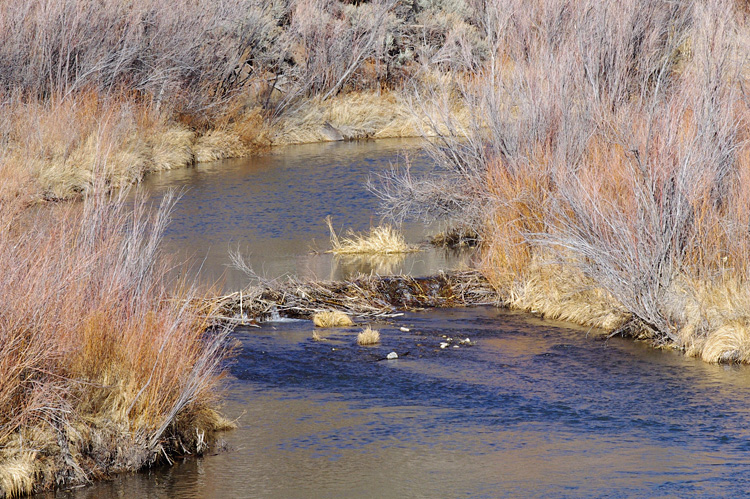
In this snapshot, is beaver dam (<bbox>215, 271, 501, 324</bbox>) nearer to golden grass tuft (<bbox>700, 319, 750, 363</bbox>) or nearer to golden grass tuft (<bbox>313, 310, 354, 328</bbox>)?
golden grass tuft (<bbox>313, 310, 354, 328</bbox>)

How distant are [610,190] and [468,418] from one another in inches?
145

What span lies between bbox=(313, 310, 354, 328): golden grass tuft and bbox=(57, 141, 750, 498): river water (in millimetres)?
130

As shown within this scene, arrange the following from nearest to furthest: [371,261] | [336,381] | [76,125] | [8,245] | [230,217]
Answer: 1. [8,245]
2. [336,381]
3. [371,261]
4. [230,217]
5. [76,125]

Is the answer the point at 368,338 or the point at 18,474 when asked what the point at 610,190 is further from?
the point at 18,474

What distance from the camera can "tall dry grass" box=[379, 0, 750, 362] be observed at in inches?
357

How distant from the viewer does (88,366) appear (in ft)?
19.8

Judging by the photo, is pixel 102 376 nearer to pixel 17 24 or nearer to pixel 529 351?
pixel 529 351

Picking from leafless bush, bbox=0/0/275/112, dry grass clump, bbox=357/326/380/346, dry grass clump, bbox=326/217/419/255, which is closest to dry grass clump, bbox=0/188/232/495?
dry grass clump, bbox=357/326/380/346

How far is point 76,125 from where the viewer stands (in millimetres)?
18297

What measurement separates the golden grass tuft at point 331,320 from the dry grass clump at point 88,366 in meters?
3.11

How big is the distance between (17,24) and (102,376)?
15414mm

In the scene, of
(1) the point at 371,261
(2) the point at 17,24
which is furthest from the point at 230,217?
(2) the point at 17,24

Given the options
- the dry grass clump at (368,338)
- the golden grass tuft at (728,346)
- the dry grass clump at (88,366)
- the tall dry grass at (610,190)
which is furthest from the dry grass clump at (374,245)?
the dry grass clump at (88,366)

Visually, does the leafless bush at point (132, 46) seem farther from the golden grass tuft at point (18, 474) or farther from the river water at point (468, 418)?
the golden grass tuft at point (18, 474)
